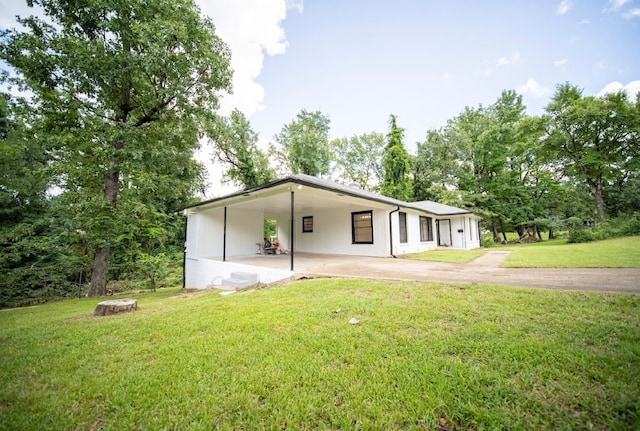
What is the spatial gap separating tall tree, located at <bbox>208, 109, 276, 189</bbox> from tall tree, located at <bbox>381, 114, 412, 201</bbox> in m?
10.1

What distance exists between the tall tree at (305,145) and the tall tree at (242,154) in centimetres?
301

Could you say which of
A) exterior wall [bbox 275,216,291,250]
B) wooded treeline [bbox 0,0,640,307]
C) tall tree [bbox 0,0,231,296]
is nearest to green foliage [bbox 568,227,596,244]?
wooded treeline [bbox 0,0,640,307]

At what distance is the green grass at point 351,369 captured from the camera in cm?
157

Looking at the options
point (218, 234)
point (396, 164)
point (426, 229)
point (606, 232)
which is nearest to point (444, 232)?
point (426, 229)

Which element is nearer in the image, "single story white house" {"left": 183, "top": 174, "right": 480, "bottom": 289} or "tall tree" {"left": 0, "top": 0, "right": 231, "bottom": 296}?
"tall tree" {"left": 0, "top": 0, "right": 231, "bottom": 296}

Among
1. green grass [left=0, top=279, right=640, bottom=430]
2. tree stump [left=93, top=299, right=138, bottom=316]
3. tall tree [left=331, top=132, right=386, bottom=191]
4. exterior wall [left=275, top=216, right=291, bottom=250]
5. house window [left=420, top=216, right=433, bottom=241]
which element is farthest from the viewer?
tall tree [left=331, top=132, right=386, bottom=191]

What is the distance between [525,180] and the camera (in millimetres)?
21609

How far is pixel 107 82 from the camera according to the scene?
8859 mm

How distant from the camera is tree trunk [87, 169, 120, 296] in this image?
9055mm

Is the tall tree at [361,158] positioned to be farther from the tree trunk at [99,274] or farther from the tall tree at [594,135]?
the tree trunk at [99,274]

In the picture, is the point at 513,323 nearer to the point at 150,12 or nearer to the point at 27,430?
the point at 27,430

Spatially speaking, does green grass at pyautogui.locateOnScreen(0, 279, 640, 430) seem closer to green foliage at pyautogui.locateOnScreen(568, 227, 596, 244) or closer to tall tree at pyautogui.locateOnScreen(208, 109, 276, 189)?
green foliage at pyautogui.locateOnScreen(568, 227, 596, 244)

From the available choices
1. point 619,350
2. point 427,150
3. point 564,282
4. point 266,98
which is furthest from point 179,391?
point 427,150

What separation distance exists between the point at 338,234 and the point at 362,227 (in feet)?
4.66
